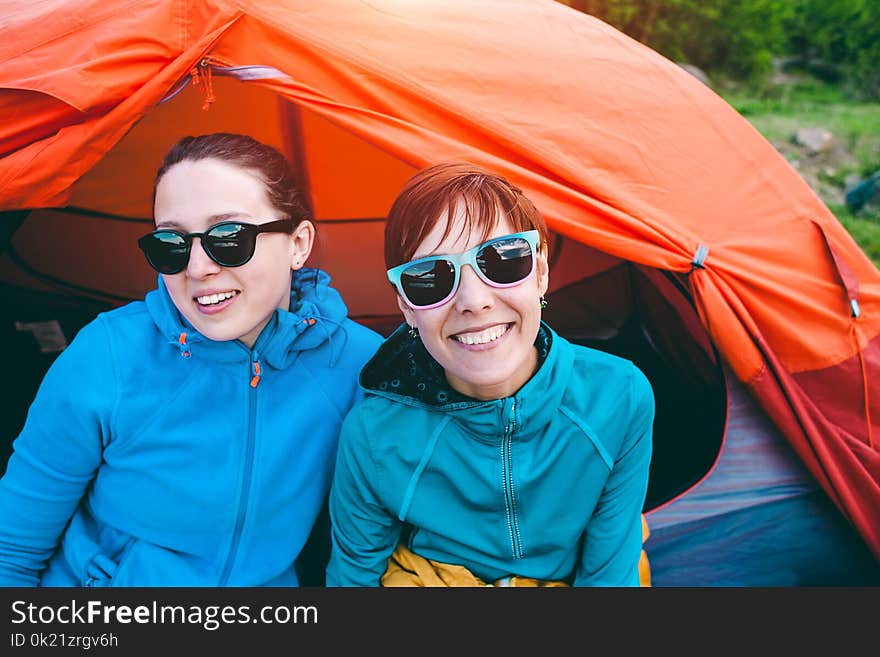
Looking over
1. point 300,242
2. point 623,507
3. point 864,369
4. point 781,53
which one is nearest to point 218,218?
point 300,242

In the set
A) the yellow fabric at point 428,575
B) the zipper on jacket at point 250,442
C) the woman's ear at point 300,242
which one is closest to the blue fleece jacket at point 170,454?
the zipper on jacket at point 250,442

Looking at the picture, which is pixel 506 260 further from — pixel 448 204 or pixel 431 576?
pixel 431 576

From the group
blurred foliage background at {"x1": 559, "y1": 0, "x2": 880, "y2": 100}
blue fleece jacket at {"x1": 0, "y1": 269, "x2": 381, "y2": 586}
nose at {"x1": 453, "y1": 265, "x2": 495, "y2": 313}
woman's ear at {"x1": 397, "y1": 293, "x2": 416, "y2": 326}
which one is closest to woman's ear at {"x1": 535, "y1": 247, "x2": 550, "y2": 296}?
nose at {"x1": 453, "y1": 265, "x2": 495, "y2": 313}

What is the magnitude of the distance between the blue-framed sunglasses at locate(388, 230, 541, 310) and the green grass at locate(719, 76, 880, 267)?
3.76 m

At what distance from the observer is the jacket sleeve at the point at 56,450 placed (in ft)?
4.02

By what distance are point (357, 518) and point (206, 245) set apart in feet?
1.92

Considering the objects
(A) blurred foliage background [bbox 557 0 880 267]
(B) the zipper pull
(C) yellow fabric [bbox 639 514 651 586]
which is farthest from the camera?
(A) blurred foliage background [bbox 557 0 880 267]

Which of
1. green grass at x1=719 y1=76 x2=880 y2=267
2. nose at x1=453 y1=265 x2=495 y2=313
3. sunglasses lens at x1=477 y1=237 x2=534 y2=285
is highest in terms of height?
green grass at x1=719 y1=76 x2=880 y2=267

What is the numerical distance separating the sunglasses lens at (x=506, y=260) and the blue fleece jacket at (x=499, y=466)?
0.69 feet

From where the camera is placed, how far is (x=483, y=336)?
1113 mm

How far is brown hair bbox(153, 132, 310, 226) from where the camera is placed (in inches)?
48.7

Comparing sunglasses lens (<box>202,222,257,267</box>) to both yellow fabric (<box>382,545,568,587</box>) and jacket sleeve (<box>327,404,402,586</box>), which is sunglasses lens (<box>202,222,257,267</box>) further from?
yellow fabric (<box>382,545,568,587</box>)

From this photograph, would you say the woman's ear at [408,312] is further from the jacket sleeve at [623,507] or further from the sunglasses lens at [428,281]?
the jacket sleeve at [623,507]

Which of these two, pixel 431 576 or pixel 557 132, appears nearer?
pixel 431 576
